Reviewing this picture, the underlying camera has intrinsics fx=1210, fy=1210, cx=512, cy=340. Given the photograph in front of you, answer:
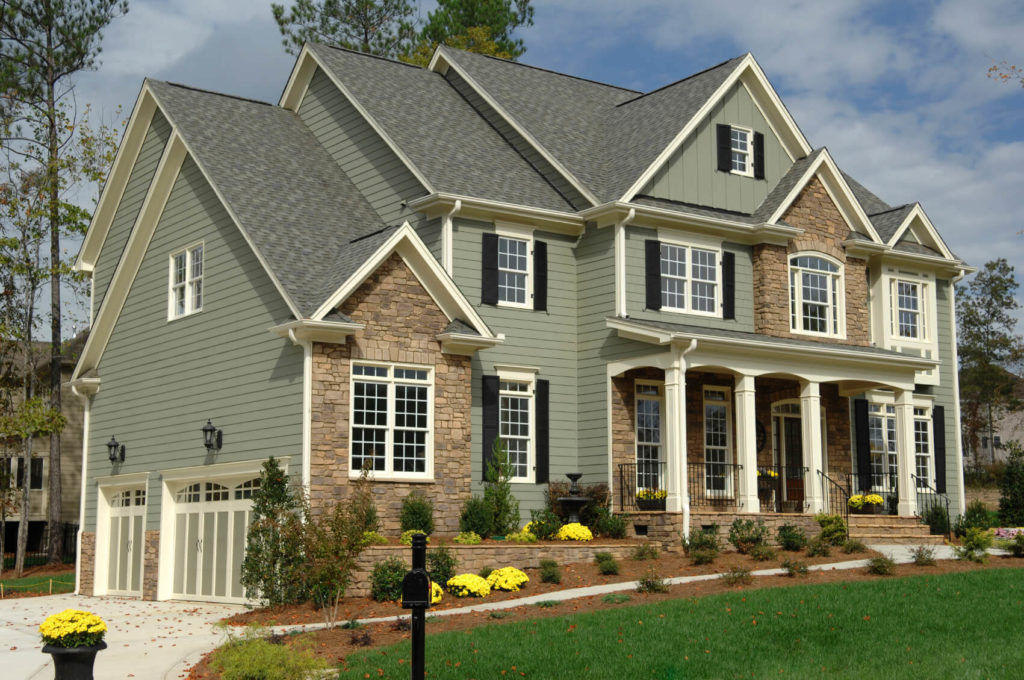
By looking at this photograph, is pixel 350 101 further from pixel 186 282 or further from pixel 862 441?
pixel 862 441

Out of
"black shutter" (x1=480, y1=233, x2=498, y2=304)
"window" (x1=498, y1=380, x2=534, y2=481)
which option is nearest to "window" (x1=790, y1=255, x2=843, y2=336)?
"window" (x1=498, y1=380, x2=534, y2=481)

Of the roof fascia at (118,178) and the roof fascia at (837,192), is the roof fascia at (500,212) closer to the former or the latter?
the roof fascia at (837,192)

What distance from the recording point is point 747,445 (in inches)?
931

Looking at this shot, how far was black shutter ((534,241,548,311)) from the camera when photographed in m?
25.0

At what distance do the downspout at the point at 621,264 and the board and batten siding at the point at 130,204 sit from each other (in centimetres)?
1015

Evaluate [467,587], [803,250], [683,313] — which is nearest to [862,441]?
[803,250]

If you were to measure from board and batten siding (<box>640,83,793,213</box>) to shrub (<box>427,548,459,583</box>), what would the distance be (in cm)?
968

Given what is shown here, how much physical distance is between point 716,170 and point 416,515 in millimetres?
10799

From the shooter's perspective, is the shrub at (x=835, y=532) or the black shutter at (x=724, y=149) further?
the black shutter at (x=724, y=149)

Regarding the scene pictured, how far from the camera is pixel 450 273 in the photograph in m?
23.8

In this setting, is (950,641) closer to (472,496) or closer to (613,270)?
(472,496)

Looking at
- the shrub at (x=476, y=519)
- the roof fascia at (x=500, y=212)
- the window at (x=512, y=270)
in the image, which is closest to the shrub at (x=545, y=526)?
the shrub at (x=476, y=519)

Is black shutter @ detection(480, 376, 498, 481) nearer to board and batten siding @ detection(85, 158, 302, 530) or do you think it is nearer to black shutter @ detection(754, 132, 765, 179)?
board and batten siding @ detection(85, 158, 302, 530)

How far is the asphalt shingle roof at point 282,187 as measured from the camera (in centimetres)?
2169
